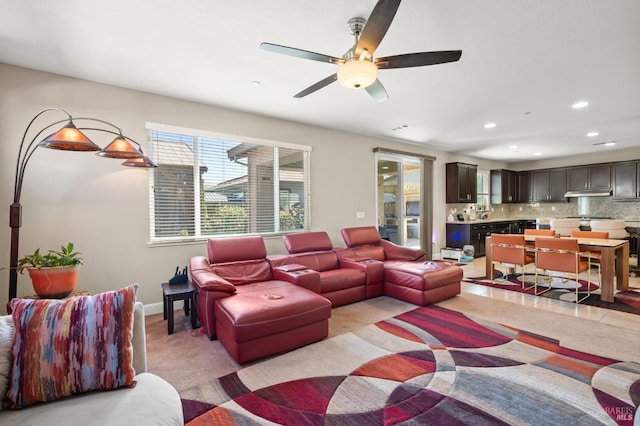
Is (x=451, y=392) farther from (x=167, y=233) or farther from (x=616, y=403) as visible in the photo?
(x=167, y=233)

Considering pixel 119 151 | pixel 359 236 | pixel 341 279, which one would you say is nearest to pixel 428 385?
pixel 341 279

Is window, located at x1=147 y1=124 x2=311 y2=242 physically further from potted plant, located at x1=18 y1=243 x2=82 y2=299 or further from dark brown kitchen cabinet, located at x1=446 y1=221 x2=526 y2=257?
dark brown kitchen cabinet, located at x1=446 y1=221 x2=526 y2=257

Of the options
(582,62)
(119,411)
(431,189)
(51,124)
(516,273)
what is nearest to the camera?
(119,411)

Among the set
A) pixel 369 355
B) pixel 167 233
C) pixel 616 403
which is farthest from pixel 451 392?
pixel 167 233

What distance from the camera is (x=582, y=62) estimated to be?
2906mm

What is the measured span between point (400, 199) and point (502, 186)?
4068mm

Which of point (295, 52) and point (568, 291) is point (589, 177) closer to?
point (568, 291)

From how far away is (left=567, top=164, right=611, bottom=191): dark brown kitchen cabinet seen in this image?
296 inches

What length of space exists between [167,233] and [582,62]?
498 centimetres

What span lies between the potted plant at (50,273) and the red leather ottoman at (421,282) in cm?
364

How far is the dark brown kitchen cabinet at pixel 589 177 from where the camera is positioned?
751cm

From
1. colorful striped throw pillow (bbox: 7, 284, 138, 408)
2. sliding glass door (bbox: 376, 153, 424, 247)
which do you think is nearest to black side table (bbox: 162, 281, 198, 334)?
colorful striped throw pillow (bbox: 7, 284, 138, 408)

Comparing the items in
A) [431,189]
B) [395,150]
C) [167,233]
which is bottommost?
[167,233]

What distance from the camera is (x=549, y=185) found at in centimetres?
859
